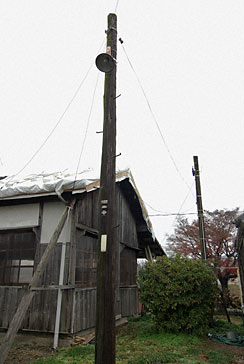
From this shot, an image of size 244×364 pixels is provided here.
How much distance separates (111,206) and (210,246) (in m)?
16.8

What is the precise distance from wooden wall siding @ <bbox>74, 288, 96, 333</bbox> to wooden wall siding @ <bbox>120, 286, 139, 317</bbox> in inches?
129

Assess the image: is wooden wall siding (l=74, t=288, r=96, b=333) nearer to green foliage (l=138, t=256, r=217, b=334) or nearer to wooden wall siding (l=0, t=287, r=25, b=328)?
wooden wall siding (l=0, t=287, r=25, b=328)

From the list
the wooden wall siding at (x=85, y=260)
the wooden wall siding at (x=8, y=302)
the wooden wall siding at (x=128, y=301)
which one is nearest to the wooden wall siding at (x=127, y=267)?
the wooden wall siding at (x=128, y=301)

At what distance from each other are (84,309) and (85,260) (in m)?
1.45

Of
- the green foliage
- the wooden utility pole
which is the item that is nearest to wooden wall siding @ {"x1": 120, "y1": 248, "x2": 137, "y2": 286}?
the green foliage

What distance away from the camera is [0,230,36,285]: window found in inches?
350

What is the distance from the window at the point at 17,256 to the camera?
890 centimetres

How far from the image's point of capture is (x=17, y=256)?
361 inches

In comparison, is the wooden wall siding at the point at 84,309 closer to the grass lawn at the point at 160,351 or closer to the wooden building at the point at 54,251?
the wooden building at the point at 54,251

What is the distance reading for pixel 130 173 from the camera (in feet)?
37.5

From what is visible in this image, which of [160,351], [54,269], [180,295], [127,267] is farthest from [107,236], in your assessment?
[127,267]

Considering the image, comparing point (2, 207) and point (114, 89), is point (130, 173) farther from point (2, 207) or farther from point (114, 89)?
point (114, 89)

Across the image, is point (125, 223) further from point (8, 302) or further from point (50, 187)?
point (8, 302)

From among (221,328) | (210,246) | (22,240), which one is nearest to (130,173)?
(22,240)
